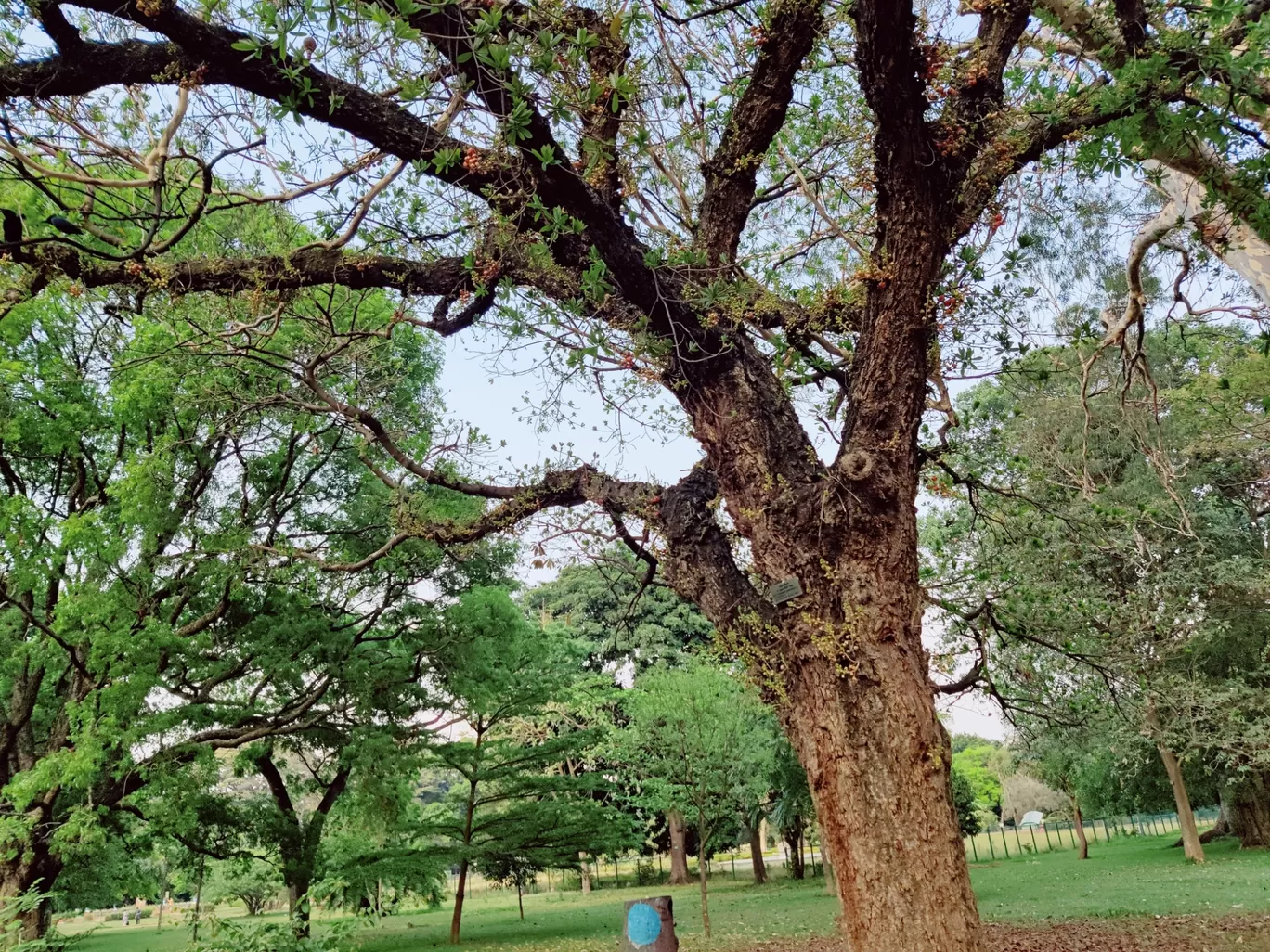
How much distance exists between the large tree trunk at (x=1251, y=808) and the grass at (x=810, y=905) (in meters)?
0.48

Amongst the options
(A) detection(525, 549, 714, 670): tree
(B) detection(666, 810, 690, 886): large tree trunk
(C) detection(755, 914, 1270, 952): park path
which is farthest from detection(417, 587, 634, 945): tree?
(B) detection(666, 810, 690, 886): large tree trunk

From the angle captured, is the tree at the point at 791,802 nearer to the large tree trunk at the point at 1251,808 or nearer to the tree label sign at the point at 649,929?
the large tree trunk at the point at 1251,808

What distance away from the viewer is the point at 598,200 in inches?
149

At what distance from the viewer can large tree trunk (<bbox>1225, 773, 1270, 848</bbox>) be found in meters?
17.5

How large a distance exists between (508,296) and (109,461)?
10.3 metres

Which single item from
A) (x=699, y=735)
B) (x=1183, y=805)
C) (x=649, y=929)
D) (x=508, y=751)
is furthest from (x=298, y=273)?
(x=1183, y=805)

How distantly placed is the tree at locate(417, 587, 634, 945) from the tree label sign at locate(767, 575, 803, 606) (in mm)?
9707

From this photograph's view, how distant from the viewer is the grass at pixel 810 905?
11.2 metres

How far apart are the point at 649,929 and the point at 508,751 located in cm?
1094

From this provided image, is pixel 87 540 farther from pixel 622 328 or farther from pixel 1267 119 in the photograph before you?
pixel 1267 119

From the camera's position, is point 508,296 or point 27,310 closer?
point 508,296

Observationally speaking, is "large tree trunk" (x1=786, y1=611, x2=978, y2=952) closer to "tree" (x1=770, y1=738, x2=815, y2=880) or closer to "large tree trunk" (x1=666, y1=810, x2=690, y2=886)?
"tree" (x1=770, y1=738, x2=815, y2=880)

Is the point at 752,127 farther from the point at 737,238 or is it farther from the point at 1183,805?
the point at 1183,805

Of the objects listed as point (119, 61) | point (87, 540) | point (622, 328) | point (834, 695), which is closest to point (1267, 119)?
point (622, 328)
